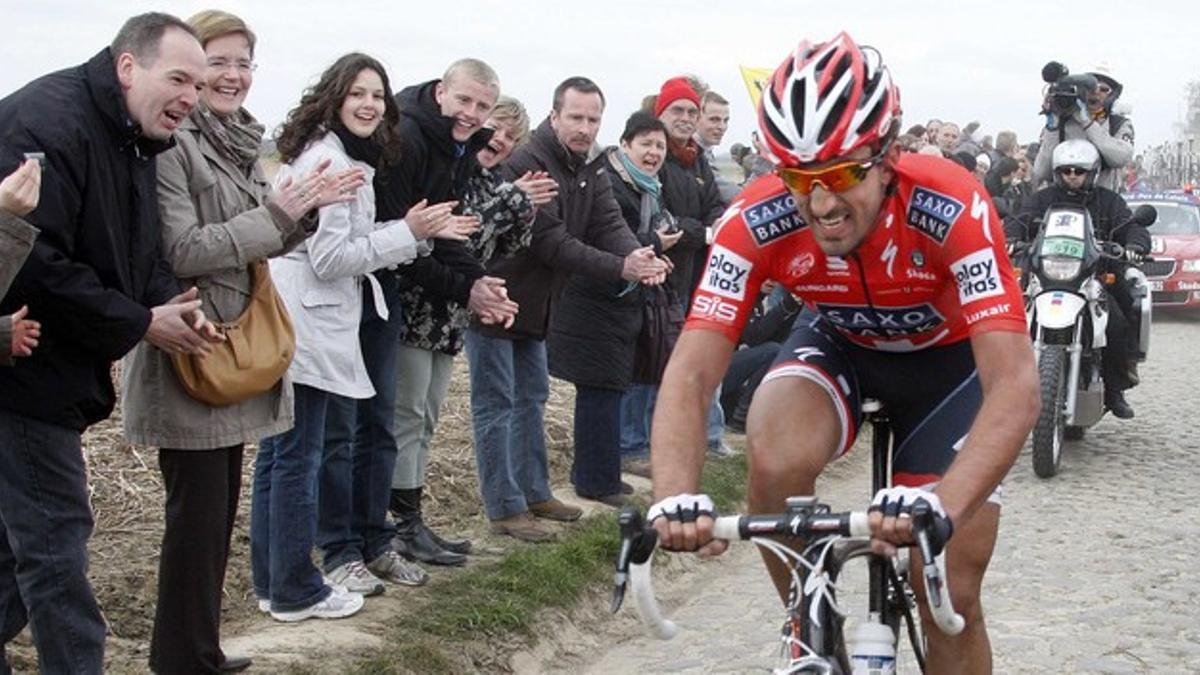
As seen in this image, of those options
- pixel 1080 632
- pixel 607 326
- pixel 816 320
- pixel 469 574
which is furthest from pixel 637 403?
pixel 816 320

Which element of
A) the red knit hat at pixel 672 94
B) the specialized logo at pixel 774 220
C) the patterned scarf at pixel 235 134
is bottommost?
the specialized logo at pixel 774 220

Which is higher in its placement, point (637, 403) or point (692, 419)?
point (692, 419)

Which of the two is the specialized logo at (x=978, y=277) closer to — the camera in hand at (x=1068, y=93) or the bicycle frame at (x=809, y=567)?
the bicycle frame at (x=809, y=567)

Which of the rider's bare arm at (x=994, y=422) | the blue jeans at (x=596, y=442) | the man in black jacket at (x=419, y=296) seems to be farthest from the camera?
the blue jeans at (x=596, y=442)

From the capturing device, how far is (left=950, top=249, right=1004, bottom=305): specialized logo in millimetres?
4395

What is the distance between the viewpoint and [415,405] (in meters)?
7.25

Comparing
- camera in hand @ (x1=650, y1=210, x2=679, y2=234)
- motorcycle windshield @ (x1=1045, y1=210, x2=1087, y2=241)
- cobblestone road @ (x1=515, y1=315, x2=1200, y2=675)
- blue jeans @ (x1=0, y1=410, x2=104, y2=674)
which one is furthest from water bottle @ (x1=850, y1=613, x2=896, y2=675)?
motorcycle windshield @ (x1=1045, y1=210, x2=1087, y2=241)

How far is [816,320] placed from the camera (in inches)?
211

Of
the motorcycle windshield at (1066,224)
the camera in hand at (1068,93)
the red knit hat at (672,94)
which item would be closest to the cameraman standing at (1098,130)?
the camera in hand at (1068,93)

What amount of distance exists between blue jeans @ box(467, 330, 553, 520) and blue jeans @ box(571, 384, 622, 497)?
0.31 m

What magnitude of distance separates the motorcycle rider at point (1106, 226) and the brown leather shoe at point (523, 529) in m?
5.26

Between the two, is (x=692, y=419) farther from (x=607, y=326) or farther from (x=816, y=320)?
(x=607, y=326)

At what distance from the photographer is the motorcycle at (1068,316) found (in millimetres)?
10625

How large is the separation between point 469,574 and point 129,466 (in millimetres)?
1878
